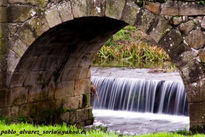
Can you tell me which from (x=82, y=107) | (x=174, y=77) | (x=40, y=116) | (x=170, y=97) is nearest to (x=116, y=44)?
(x=174, y=77)

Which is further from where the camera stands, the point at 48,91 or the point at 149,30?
the point at 48,91

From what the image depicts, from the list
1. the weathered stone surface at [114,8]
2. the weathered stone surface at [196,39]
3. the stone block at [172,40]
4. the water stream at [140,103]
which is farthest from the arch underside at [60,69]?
the weathered stone surface at [196,39]

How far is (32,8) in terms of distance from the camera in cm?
749

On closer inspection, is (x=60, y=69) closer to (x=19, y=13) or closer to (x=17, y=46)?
(x=17, y=46)

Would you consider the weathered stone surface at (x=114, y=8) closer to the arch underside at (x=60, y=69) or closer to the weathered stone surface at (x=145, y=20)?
the weathered stone surface at (x=145, y=20)

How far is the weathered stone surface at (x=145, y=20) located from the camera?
21.3ft

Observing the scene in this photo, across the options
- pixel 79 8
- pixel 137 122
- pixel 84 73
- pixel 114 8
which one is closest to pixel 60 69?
pixel 84 73

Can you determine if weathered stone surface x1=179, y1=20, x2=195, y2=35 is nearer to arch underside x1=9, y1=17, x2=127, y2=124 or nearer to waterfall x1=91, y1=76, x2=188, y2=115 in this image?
arch underside x1=9, y1=17, x2=127, y2=124

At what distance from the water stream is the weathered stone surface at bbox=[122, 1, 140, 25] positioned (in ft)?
13.7

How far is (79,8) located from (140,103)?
5.67 metres

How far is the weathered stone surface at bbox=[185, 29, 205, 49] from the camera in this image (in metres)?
6.16

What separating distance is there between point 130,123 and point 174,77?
323 cm

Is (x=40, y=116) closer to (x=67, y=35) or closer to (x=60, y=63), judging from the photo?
(x=60, y=63)

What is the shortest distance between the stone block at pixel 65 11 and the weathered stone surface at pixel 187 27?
1.90 metres
